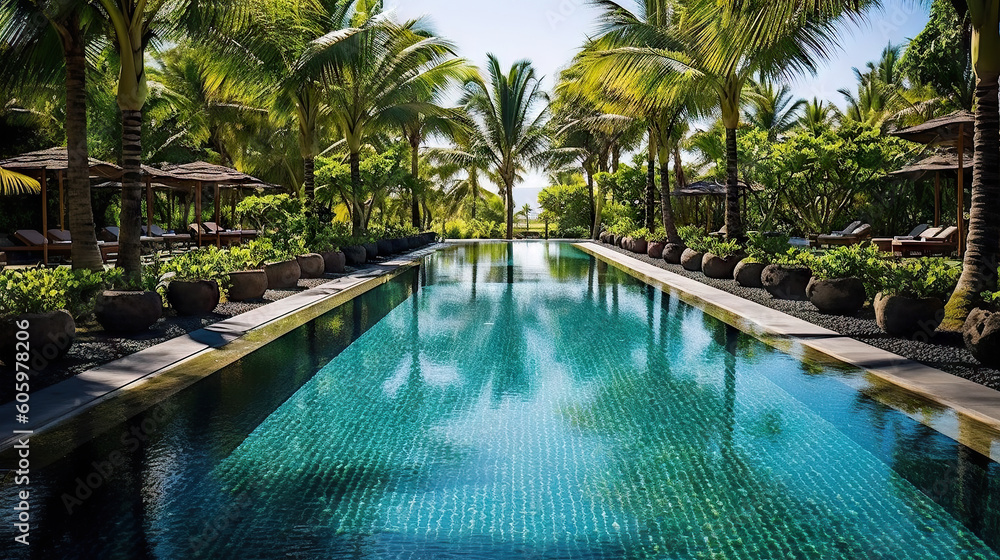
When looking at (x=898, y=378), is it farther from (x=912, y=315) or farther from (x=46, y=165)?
(x=46, y=165)

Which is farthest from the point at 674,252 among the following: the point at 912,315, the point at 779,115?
the point at 779,115

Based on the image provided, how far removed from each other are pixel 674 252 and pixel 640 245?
183 inches

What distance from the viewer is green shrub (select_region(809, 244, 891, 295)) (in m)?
9.78

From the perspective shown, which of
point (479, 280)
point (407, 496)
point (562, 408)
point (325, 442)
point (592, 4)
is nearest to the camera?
point (407, 496)

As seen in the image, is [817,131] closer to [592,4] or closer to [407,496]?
[592,4]

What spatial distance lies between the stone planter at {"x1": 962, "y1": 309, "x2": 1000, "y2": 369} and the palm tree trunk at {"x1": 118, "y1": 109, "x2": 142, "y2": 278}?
9525 millimetres

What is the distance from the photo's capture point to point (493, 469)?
4520mm

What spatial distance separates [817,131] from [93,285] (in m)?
16.0

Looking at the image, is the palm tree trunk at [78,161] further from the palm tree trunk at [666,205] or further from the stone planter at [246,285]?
the palm tree trunk at [666,205]

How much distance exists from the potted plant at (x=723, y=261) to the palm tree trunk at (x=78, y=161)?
36.5 feet

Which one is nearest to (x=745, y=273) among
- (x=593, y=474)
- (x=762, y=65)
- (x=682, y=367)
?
(x=762, y=65)

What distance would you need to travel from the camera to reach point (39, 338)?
21.7 ft

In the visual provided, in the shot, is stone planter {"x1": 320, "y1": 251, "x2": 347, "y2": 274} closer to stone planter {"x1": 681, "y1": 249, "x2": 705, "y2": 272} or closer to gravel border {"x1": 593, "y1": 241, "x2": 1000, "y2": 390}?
stone planter {"x1": 681, "y1": 249, "x2": 705, "y2": 272}

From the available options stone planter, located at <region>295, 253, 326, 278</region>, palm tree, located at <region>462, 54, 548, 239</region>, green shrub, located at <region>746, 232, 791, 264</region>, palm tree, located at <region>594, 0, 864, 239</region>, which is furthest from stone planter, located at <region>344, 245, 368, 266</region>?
palm tree, located at <region>462, 54, 548, 239</region>
